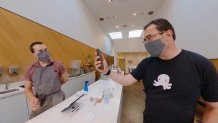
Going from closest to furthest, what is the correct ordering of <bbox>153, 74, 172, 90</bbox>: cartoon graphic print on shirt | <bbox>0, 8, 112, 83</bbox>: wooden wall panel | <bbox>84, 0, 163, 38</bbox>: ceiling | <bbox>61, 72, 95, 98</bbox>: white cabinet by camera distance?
<bbox>153, 74, 172, 90</bbox>: cartoon graphic print on shirt → <bbox>0, 8, 112, 83</bbox>: wooden wall panel → <bbox>61, 72, 95, 98</bbox>: white cabinet → <bbox>84, 0, 163, 38</bbox>: ceiling

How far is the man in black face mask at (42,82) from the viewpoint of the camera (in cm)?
139

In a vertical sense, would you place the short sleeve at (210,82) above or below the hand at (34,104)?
above

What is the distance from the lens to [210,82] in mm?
744

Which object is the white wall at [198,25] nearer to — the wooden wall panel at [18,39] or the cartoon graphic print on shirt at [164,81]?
the cartoon graphic print on shirt at [164,81]

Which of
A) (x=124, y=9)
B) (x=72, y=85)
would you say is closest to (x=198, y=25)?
(x=72, y=85)

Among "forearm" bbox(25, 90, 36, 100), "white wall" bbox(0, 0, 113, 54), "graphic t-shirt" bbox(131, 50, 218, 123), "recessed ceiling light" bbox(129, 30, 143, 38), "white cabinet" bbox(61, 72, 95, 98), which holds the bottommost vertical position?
"white cabinet" bbox(61, 72, 95, 98)

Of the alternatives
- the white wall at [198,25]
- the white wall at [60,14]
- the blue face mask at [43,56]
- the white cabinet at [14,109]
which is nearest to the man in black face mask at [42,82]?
the blue face mask at [43,56]

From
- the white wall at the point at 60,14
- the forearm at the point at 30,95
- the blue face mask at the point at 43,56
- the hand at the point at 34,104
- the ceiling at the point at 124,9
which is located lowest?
the hand at the point at 34,104

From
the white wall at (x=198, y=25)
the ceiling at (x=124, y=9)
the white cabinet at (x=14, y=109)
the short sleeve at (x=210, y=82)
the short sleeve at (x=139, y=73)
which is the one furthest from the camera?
the ceiling at (x=124, y=9)

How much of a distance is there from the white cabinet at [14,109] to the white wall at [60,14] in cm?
151

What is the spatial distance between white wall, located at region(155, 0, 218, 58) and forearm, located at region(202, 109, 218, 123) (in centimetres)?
137

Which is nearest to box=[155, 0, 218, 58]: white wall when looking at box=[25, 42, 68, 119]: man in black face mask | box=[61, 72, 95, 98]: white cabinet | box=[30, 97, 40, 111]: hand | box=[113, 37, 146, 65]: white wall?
box=[25, 42, 68, 119]: man in black face mask

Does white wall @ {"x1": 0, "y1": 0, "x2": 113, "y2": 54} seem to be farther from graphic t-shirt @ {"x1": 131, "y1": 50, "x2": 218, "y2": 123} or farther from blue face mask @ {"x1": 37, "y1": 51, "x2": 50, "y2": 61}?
graphic t-shirt @ {"x1": 131, "y1": 50, "x2": 218, "y2": 123}

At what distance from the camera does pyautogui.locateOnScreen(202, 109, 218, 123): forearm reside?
0.75 metres
